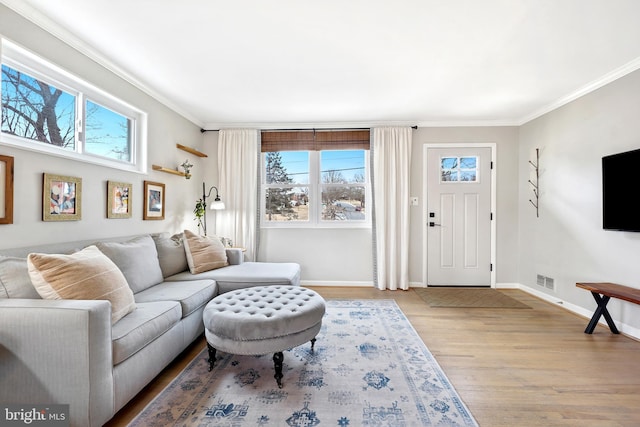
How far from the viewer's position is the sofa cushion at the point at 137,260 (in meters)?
2.14

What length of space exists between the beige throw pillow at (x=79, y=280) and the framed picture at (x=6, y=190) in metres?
0.45

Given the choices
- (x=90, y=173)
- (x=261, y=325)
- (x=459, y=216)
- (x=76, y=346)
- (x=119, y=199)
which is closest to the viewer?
(x=76, y=346)

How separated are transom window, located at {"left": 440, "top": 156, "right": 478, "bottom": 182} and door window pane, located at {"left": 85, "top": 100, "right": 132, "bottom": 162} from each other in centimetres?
402

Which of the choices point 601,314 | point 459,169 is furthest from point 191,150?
point 601,314

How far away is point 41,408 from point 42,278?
639mm

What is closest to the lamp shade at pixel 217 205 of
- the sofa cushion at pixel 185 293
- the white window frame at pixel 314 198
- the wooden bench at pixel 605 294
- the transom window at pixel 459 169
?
the white window frame at pixel 314 198

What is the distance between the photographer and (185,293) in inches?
85.4

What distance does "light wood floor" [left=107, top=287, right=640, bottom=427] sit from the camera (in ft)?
4.91

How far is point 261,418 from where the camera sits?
1.44 m

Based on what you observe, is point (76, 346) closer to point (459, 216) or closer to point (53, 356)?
point (53, 356)

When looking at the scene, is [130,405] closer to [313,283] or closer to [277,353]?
[277,353]

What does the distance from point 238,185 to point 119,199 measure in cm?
163

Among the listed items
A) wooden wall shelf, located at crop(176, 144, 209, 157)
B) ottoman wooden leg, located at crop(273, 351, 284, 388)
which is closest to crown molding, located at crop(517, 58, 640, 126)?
ottoman wooden leg, located at crop(273, 351, 284, 388)

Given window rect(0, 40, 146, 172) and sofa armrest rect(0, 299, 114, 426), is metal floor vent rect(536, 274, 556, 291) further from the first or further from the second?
window rect(0, 40, 146, 172)
